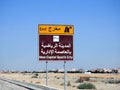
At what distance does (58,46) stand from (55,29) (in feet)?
4.41

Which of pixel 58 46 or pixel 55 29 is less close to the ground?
pixel 55 29

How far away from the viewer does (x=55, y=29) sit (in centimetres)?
2853

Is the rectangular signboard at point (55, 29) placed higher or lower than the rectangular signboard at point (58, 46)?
higher

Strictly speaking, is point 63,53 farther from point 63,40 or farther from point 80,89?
point 80,89

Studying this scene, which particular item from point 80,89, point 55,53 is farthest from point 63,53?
point 80,89

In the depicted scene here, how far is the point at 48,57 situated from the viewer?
2936cm

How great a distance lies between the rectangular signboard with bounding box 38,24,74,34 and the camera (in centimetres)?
2820

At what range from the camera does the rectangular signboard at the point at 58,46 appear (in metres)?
28.2

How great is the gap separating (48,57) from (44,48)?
885mm

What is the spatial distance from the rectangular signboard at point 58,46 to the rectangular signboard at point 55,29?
33cm

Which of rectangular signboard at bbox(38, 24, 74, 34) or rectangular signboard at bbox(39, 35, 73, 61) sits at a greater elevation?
rectangular signboard at bbox(38, 24, 74, 34)

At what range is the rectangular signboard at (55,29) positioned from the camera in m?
28.2

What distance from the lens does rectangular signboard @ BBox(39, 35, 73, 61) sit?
28.2 meters

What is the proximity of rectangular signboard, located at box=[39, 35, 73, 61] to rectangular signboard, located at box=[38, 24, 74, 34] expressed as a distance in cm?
33
